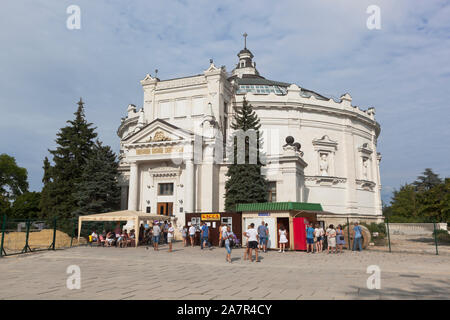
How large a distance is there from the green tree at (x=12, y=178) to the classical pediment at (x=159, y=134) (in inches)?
1622

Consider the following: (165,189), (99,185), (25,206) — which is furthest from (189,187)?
(25,206)

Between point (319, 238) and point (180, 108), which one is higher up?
point (180, 108)

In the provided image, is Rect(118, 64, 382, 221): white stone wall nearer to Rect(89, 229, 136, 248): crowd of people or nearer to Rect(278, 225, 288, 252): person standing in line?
Rect(89, 229, 136, 248): crowd of people

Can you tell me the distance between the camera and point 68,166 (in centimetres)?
3497

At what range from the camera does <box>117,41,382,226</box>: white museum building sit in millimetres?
30312

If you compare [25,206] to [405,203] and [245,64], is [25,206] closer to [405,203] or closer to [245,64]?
[245,64]

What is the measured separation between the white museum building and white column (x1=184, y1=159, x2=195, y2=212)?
9cm

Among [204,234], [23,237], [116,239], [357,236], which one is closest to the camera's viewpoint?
[23,237]

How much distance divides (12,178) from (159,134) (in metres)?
45.9

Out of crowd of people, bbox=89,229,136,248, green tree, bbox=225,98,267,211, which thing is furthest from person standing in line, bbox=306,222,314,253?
crowd of people, bbox=89,229,136,248

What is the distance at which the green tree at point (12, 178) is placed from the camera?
198 ft

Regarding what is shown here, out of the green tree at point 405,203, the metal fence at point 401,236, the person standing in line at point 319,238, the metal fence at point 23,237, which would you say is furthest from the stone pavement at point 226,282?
the green tree at point 405,203
